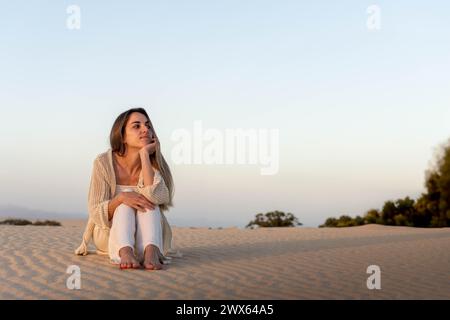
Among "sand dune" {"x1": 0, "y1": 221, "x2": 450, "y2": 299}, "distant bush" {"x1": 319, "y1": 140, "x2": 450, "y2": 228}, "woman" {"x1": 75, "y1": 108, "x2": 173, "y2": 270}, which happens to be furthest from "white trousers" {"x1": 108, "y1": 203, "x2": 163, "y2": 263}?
"distant bush" {"x1": 319, "y1": 140, "x2": 450, "y2": 228}

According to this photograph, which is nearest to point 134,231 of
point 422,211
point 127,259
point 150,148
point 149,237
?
point 149,237

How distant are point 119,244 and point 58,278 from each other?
0.81 meters

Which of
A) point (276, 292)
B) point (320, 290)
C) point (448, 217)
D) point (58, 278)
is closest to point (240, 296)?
point (276, 292)

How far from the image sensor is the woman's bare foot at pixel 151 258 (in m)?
7.36

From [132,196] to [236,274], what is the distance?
5.04 feet

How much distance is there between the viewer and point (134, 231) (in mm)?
7539

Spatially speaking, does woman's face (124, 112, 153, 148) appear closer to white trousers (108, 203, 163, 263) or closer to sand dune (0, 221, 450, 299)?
white trousers (108, 203, 163, 263)

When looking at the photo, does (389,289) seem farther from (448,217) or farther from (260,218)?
(448,217)

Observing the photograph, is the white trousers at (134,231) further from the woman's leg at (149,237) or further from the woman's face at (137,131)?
the woman's face at (137,131)

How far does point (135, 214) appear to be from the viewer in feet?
25.1

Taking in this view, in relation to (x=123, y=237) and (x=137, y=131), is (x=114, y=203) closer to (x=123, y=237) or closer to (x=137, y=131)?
(x=123, y=237)

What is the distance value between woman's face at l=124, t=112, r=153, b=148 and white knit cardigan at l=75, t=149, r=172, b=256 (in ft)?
1.13

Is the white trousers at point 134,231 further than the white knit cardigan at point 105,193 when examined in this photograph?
No

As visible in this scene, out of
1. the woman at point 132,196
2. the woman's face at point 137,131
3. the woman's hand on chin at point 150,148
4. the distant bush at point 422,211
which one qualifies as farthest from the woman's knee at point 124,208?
the distant bush at point 422,211
